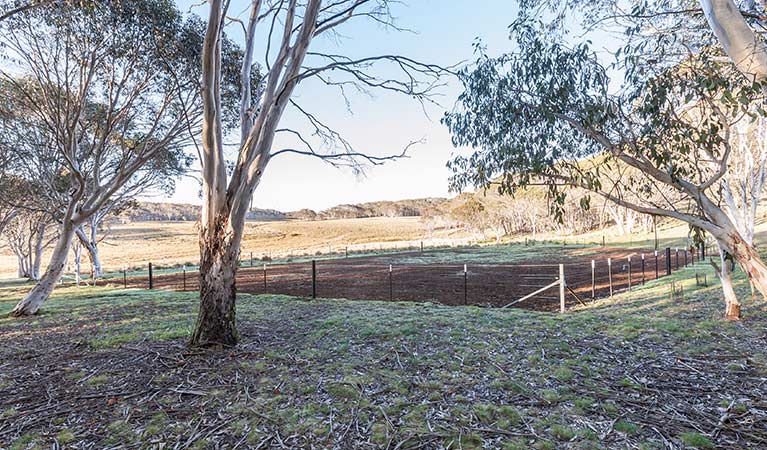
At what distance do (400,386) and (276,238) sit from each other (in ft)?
221

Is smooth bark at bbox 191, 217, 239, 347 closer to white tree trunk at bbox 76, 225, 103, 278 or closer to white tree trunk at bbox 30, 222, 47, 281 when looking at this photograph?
white tree trunk at bbox 76, 225, 103, 278

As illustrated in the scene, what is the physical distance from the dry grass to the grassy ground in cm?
A: 4329

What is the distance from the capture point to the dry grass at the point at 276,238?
53469 mm

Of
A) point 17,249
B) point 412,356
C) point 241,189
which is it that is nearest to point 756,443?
point 412,356

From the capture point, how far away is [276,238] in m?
68.4

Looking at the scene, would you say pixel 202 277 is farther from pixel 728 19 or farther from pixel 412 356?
pixel 728 19

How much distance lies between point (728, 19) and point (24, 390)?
791 cm

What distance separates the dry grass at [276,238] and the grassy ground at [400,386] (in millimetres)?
43287

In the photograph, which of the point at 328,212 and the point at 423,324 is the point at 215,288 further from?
the point at 328,212

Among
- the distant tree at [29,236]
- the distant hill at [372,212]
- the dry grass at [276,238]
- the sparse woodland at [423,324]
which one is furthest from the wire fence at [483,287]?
the distant hill at [372,212]

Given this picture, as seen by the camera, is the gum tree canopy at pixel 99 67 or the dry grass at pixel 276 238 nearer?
the gum tree canopy at pixel 99 67

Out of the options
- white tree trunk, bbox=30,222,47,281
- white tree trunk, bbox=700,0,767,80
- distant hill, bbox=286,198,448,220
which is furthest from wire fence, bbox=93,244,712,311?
distant hill, bbox=286,198,448,220

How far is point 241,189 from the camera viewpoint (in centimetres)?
536

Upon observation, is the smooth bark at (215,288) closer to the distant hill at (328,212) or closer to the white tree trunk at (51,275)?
the white tree trunk at (51,275)
